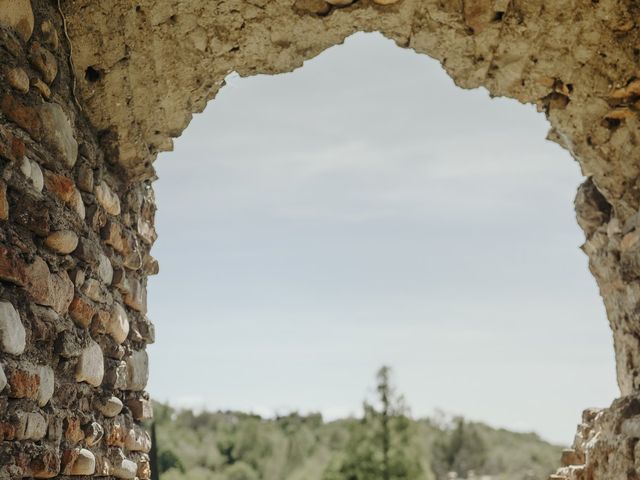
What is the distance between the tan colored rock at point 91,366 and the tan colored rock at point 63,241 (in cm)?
37

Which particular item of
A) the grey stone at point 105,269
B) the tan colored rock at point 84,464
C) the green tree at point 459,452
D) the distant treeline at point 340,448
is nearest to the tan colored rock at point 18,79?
the grey stone at point 105,269

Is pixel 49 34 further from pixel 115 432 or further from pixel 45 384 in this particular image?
pixel 115 432

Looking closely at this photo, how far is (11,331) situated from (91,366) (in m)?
0.60

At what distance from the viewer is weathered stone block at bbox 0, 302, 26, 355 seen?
6.68 feet

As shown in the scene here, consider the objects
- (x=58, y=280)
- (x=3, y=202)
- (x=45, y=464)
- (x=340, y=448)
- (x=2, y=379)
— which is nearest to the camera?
(x=2, y=379)

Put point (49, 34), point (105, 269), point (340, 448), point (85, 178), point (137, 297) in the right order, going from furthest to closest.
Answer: point (340, 448) → point (137, 297) → point (105, 269) → point (85, 178) → point (49, 34)

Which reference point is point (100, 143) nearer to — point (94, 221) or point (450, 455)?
point (94, 221)

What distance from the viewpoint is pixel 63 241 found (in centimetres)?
245

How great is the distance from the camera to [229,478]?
25.6 m

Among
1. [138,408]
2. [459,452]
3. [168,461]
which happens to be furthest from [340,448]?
[138,408]

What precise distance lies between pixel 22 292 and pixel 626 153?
7.87 ft

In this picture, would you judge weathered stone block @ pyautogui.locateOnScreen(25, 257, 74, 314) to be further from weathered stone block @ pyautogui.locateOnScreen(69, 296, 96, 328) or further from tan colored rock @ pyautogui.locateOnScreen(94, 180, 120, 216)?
tan colored rock @ pyautogui.locateOnScreen(94, 180, 120, 216)

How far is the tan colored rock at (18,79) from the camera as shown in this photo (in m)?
2.24

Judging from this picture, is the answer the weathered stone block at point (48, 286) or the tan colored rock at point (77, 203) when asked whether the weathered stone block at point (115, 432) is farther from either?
the tan colored rock at point (77, 203)
